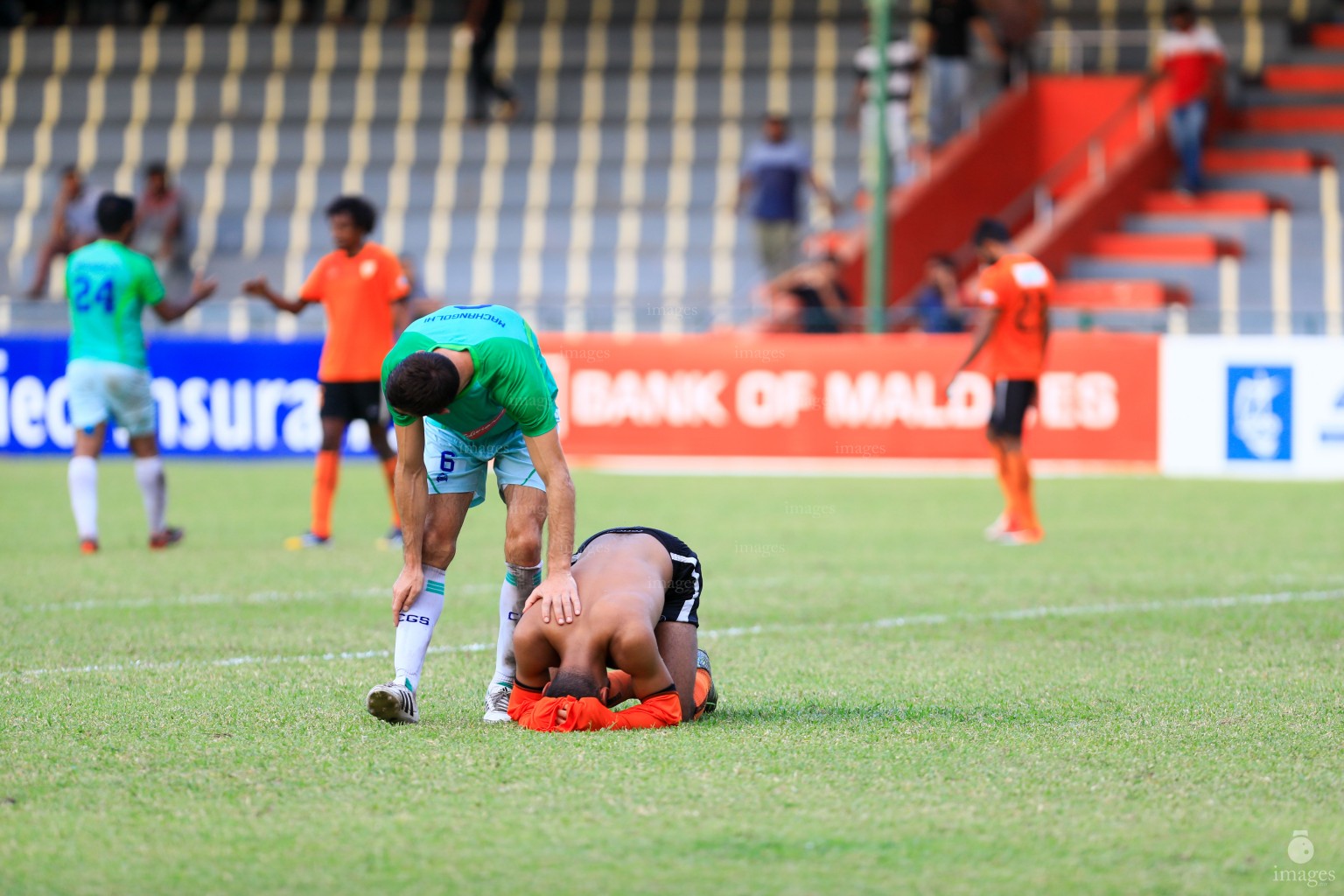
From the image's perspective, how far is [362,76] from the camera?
90.6ft

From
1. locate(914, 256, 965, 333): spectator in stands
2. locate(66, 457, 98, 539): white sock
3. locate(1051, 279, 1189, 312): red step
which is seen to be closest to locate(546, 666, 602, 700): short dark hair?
locate(66, 457, 98, 539): white sock

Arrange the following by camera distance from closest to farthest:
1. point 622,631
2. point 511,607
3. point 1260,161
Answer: point 622,631
point 511,607
point 1260,161

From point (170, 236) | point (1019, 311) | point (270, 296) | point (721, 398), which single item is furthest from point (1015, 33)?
point (270, 296)

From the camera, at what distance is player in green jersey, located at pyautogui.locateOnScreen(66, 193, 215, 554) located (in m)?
11.4

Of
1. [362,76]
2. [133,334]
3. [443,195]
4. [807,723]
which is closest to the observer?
[807,723]

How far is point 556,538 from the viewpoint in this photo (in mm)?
5859

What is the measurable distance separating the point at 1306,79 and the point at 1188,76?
3194 millimetres

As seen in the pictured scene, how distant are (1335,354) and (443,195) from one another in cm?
1265

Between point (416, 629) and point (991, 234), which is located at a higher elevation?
point (991, 234)

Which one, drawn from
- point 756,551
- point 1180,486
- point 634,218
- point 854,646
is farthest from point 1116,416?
point 854,646

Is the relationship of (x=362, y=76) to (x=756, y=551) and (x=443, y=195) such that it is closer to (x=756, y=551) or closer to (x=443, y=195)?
(x=443, y=195)

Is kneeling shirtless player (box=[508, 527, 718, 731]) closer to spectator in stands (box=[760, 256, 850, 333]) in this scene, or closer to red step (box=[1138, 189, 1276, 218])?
spectator in stands (box=[760, 256, 850, 333])

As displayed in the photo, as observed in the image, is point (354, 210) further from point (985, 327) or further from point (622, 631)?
point (622, 631)

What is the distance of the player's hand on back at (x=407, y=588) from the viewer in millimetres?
6062
